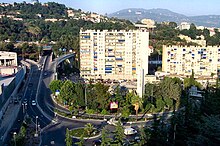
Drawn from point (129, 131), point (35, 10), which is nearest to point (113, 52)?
point (129, 131)

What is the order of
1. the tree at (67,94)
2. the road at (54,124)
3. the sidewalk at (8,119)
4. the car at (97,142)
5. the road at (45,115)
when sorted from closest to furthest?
the car at (97,142), the sidewalk at (8,119), the road at (54,124), the road at (45,115), the tree at (67,94)

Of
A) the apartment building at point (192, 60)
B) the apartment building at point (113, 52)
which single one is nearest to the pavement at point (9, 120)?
the apartment building at point (113, 52)

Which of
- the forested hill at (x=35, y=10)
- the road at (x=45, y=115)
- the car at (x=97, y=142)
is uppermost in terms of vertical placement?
the forested hill at (x=35, y=10)

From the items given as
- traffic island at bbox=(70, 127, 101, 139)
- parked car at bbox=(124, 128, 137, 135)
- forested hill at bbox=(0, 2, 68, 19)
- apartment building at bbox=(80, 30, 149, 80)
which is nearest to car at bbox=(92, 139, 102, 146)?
traffic island at bbox=(70, 127, 101, 139)

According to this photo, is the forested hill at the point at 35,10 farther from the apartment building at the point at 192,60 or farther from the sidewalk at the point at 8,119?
the sidewalk at the point at 8,119

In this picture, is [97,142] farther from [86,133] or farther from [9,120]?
[9,120]

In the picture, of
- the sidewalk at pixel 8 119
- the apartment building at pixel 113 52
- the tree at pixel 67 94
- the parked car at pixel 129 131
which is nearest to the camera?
the sidewalk at pixel 8 119
